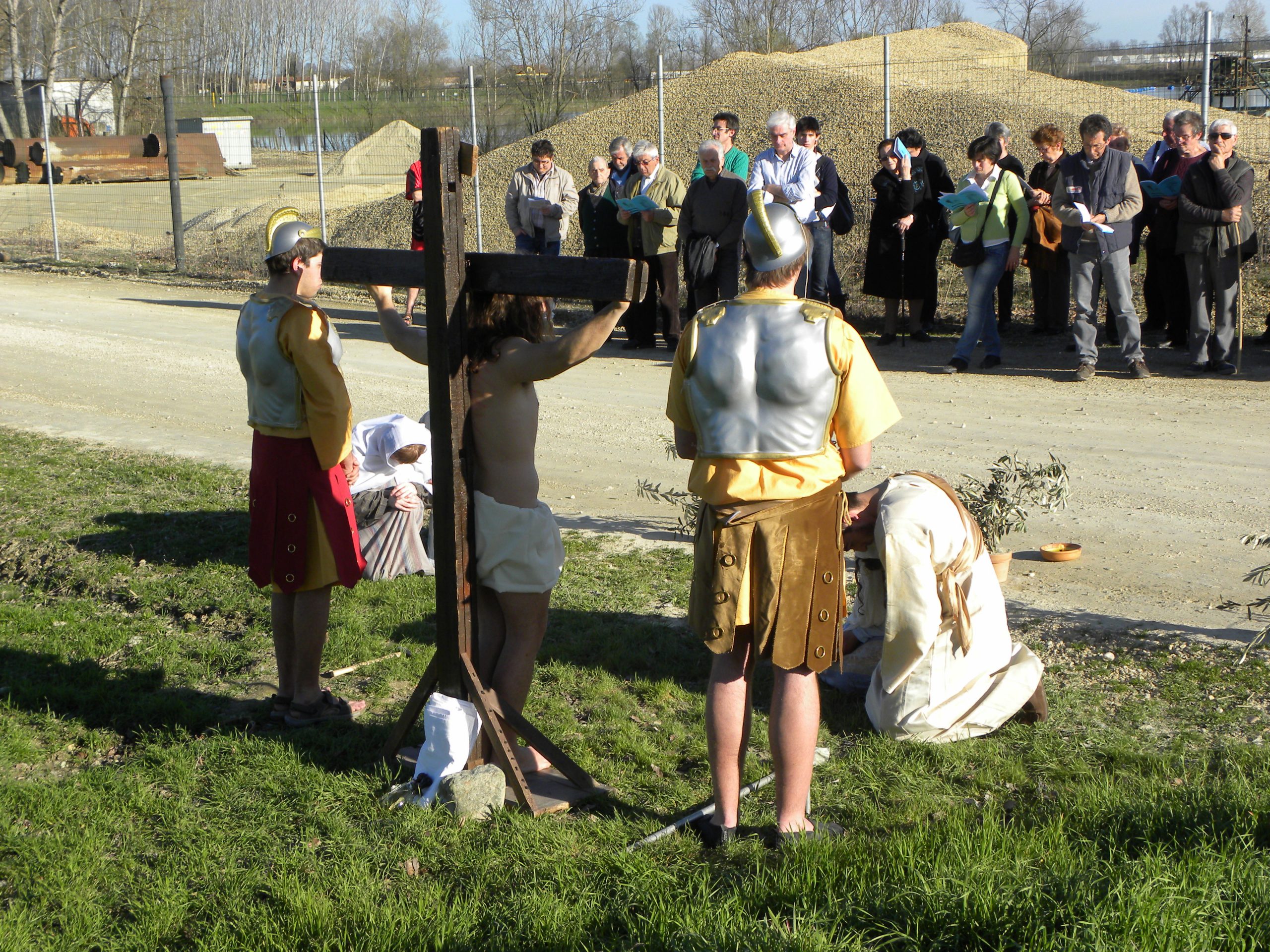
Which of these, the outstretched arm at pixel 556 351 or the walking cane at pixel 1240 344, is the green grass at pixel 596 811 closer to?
the outstretched arm at pixel 556 351

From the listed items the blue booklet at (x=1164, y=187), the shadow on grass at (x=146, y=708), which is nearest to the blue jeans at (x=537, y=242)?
the blue booklet at (x=1164, y=187)

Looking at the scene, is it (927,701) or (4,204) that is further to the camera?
(4,204)

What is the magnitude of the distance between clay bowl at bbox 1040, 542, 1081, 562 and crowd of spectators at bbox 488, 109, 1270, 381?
4.02 meters

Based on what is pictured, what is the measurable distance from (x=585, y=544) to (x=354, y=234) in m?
17.6

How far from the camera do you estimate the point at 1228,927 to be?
2803 millimetres

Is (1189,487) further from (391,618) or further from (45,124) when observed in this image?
(45,124)

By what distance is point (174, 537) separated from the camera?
6.87 meters

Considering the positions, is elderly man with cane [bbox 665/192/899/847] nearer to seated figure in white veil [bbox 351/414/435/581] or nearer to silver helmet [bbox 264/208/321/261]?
silver helmet [bbox 264/208/321/261]

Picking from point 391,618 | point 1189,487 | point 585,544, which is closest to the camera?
point 391,618

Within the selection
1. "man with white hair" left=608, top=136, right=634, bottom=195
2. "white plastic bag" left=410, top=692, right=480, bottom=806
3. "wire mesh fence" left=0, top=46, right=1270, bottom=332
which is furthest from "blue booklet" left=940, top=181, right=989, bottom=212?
"white plastic bag" left=410, top=692, right=480, bottom=806

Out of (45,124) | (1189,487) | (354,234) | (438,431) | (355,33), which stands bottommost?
(1189,487)

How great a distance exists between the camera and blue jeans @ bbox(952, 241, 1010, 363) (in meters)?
10.6

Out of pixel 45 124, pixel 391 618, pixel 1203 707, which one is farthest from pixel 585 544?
pixel 45 124

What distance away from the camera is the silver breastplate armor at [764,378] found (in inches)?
130
